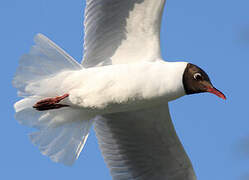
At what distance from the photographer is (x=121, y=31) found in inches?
277

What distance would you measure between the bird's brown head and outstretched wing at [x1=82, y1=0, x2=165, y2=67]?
0.43m

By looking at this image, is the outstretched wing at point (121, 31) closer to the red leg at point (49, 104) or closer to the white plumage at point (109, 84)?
the white plumage at point (109, 84)

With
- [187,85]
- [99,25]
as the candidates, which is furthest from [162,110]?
[99,25]

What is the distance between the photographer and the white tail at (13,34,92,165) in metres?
6.83

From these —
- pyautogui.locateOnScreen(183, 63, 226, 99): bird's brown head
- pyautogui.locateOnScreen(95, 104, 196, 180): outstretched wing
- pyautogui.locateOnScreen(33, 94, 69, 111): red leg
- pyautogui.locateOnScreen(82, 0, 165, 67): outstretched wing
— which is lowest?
pyautogui.locateOnScreen(95, 104, 196, 180): outstretched wing

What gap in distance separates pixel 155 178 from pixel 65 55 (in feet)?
6.51

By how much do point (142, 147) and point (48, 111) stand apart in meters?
1.33

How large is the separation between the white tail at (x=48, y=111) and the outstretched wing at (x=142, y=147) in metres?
0.59

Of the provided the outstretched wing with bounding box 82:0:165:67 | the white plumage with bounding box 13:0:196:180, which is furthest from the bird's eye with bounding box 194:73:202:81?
the outstretched wing with bounding box 82:0:165:67

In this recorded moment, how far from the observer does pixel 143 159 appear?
25.4 ft

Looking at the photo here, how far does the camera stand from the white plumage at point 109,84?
6.61m

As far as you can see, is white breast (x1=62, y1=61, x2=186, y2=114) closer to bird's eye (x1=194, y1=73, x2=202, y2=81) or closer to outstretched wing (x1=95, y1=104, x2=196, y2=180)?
A: bird's eye (x1=194, y1=73, x2=202, y2=81)

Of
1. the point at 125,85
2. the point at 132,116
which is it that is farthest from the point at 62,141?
the point at 125,85

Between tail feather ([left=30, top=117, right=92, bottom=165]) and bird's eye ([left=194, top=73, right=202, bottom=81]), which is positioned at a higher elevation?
bird's eye ([left=194, top=73, right=202, bottom=81])
